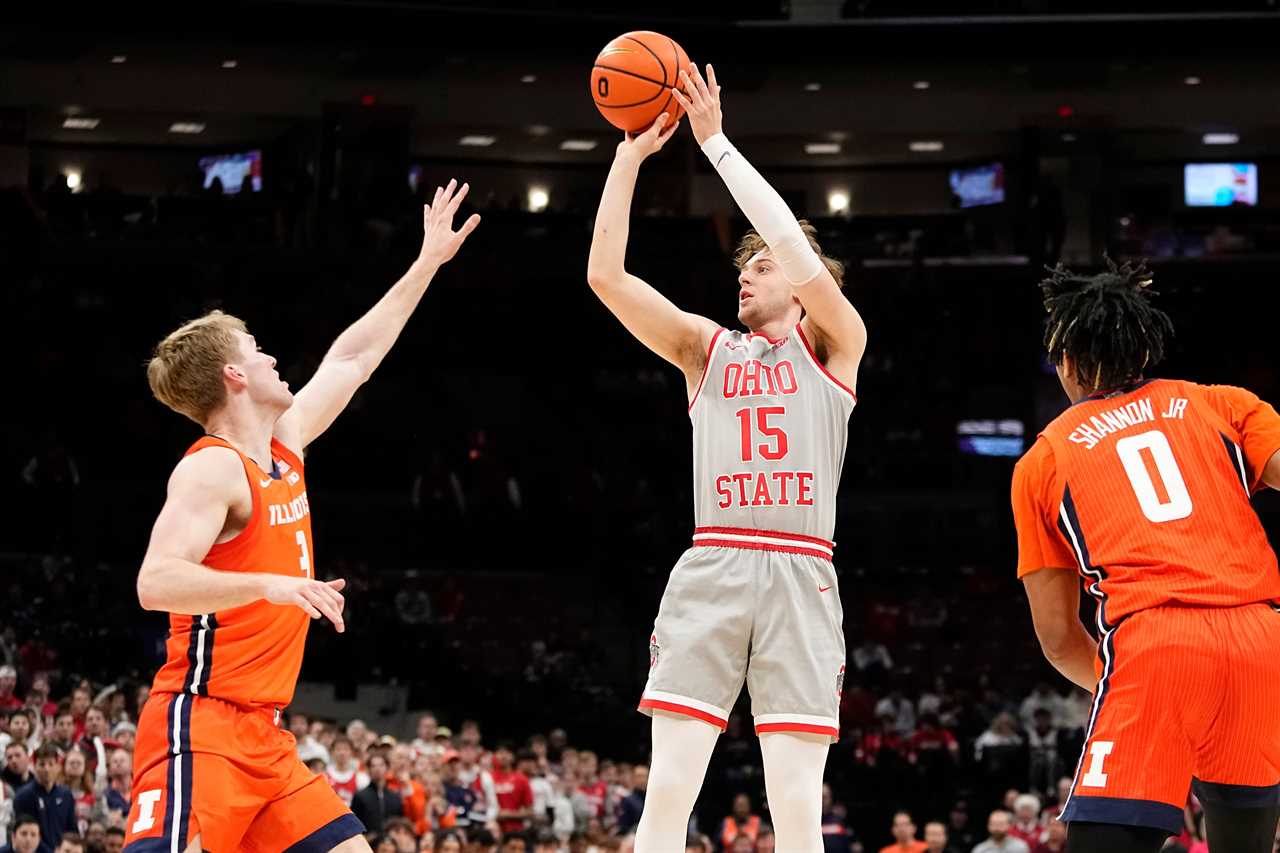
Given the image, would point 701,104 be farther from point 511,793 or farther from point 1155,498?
point 511,793

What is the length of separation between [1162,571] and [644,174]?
20.1 metres

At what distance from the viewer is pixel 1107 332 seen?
15.1 ft

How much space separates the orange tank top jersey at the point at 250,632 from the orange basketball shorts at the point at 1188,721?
2.49m

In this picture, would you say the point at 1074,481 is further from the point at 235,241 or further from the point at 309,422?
the point at 235,241

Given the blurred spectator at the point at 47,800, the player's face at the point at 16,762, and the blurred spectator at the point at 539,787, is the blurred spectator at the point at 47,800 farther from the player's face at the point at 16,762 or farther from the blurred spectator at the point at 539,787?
the blurred spectator at the point at 539,787

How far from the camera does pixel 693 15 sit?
2180 cm

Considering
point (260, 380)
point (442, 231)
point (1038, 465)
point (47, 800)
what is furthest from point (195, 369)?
point (47, 800)

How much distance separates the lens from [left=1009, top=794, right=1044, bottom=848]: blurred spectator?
14.4 meters

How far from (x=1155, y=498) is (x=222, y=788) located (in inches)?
112

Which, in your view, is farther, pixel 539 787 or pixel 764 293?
pixel 539 787

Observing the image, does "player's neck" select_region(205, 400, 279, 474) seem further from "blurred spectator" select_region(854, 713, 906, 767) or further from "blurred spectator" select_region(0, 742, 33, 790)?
→ "blurred spectator" select_region(854, 713, 906, 767)

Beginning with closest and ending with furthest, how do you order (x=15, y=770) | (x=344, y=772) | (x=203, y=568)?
(x=203, y=568)
(x=15, y=770)
(x=344, y=772)

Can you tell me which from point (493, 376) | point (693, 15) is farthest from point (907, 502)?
point (693, 15)

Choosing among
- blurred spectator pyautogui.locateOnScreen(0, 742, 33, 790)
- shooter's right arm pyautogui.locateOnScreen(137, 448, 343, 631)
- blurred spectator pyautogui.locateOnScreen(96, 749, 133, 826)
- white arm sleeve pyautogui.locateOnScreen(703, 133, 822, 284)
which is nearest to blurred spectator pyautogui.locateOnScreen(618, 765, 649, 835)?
blurred spectator pyautogui.locateOnScreen(96, 749, 133, 826)
